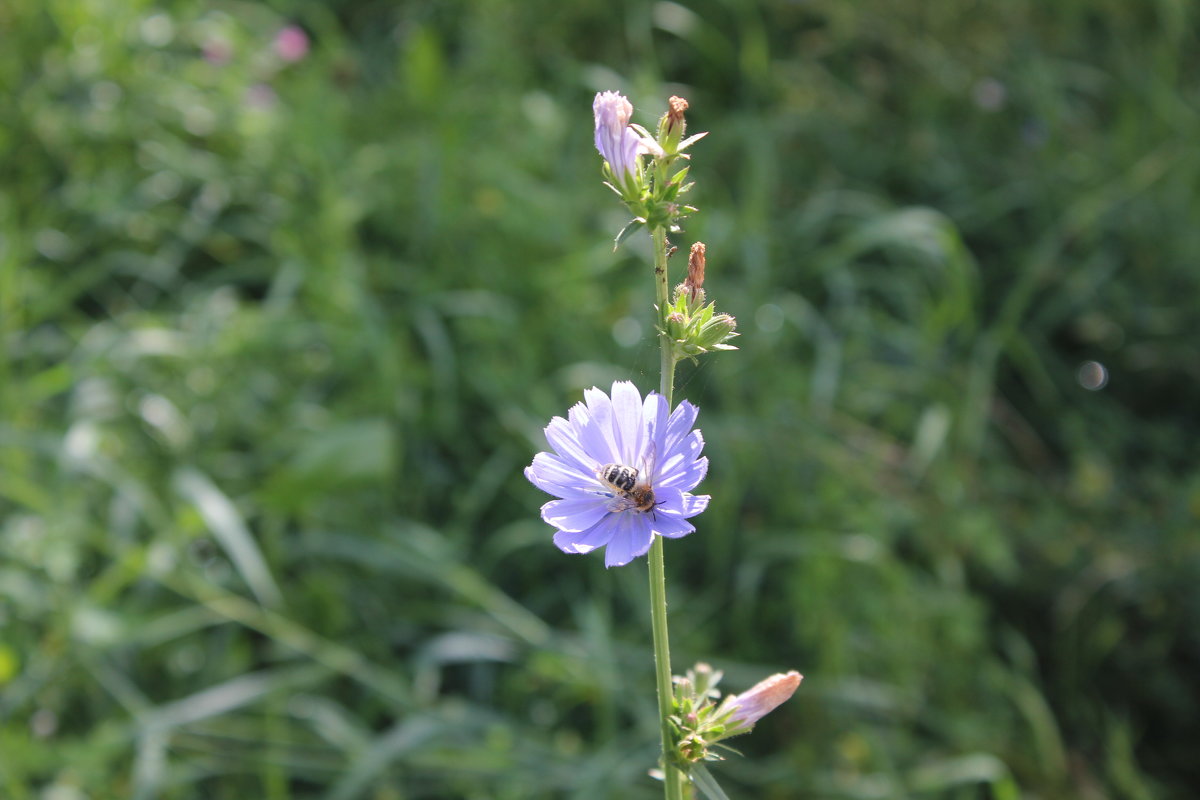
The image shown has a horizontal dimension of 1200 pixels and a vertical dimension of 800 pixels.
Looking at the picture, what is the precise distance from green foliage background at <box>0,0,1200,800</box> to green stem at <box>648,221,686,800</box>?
3.55 ft

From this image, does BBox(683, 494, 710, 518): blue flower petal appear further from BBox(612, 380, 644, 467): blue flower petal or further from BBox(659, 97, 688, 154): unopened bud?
BBox(659, 97, 688, 154): unopened bud

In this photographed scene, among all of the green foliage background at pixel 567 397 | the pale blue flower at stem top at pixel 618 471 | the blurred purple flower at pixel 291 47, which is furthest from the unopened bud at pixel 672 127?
the blurred purple flower at pixel 291 47

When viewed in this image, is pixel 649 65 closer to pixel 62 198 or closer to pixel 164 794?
pixel 62 198

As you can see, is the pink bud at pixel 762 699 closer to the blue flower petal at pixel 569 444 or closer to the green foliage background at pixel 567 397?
the blue flower petal at pixel 569 444

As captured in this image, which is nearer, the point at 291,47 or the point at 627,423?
the point at 627,423

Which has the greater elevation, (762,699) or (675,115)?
(675,115)

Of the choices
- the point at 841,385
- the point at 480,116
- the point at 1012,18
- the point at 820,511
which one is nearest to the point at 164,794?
the point at 820,511

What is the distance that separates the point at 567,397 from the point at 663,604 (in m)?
2.17

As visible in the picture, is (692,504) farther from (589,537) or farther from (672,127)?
(672,127)

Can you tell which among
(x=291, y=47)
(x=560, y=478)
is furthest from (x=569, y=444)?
(x=291, y=47)

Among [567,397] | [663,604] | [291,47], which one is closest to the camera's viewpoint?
[663,604]

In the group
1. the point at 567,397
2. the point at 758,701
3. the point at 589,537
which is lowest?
the point at 758,701

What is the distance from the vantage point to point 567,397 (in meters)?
2.98

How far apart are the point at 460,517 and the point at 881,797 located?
3.93ft
